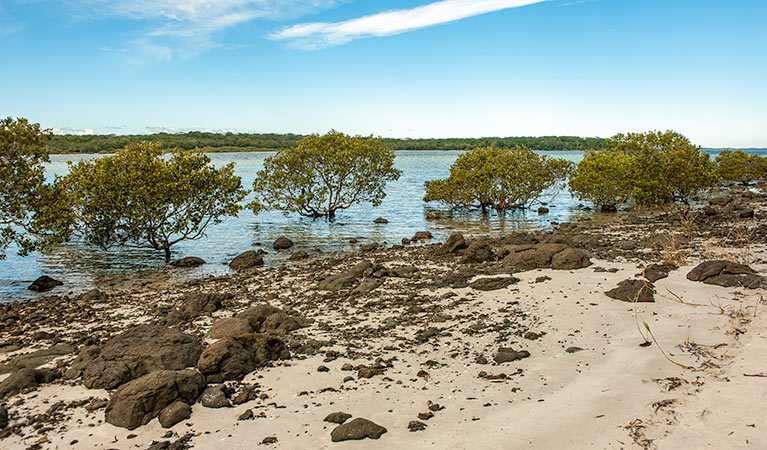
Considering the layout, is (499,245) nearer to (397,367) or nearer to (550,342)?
(550,342)

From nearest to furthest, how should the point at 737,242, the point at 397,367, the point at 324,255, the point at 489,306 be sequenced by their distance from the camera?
the point at 397,367, the point at 489,306, the point at 737,242, the point at 324,255

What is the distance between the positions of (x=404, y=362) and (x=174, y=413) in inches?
164

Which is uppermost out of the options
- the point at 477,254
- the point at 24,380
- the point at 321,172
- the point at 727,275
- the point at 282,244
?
the point at 321,172

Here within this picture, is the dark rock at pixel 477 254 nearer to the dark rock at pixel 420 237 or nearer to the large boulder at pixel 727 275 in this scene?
the large boulder at pixel 727 275

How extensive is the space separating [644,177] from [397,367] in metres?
30.3

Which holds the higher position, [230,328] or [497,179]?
[497,179]

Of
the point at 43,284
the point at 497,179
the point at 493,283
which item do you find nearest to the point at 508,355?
the point at 493,283

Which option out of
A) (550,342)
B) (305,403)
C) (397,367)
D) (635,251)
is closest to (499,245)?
(635,251)

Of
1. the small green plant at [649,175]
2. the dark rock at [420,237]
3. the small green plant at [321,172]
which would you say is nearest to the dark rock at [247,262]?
the dark rock at [420,237]

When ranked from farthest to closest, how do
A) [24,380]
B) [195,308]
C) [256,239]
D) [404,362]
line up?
1. [256,239]
2. [195,308]
3. [404,362]
4. [24,380]

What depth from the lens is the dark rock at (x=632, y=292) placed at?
1302 cm

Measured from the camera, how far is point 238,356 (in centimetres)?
991

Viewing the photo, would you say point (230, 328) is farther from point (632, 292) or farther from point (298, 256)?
point (298, 256)

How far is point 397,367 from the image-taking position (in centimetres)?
988
